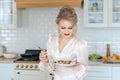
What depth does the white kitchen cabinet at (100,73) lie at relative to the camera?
129 inches

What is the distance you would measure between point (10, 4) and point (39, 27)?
61 cm

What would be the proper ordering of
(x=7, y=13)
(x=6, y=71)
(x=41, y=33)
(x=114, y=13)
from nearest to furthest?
(x=6, y=71)
(x=114, y=13)
(x=7, y=13)
(x=41, y=33)

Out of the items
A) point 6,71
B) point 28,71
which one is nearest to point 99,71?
point 28,71

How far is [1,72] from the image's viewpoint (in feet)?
11.4

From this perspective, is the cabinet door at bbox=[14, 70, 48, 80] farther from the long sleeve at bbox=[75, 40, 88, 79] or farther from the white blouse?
the long sleeve at bbox=[75, 40, 88, 79]

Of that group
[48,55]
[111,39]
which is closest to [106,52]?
[111,39]

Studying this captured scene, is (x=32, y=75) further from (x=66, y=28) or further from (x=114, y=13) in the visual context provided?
(x=66, y=28)

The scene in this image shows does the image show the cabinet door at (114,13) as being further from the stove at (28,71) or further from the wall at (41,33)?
the stove at (28,71)

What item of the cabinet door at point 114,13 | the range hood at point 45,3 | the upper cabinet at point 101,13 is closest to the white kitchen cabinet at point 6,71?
the range hood at point 45,3

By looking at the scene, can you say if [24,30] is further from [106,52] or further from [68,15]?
[68,15]

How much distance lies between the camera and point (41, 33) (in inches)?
156

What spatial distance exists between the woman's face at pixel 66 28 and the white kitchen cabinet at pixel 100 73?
1.60 m

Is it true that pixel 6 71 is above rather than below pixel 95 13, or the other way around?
below

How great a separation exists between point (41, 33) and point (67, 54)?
2199 mm
